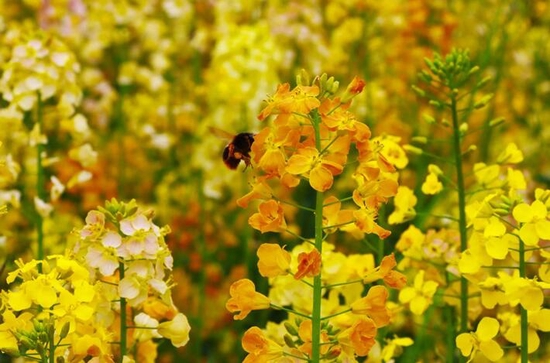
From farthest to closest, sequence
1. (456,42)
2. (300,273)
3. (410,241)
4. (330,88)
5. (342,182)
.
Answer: (456,42) < (342,182) < (410,241) < (330,88) < (300,273)

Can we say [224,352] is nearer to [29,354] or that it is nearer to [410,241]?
[410,241]

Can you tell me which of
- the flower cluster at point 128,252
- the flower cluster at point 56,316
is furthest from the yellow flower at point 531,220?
the flower cluster at point 56,316

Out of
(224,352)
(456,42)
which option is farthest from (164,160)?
(456,42)

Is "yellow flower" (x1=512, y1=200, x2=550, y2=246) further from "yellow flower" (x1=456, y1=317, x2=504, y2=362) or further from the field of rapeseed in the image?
"yellow flower" (x1=456, y1=317, x2=504, y2=362)

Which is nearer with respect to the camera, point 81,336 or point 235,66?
point 81,336

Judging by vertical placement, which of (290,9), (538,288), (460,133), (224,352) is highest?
(290,9)

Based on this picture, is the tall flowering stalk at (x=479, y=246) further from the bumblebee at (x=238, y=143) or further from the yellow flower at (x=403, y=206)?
the bumblebee at (x=238, y=143)

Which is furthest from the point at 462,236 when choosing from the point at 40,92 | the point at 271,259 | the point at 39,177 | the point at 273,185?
the point at 273,185

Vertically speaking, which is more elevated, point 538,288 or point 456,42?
point 456,42
